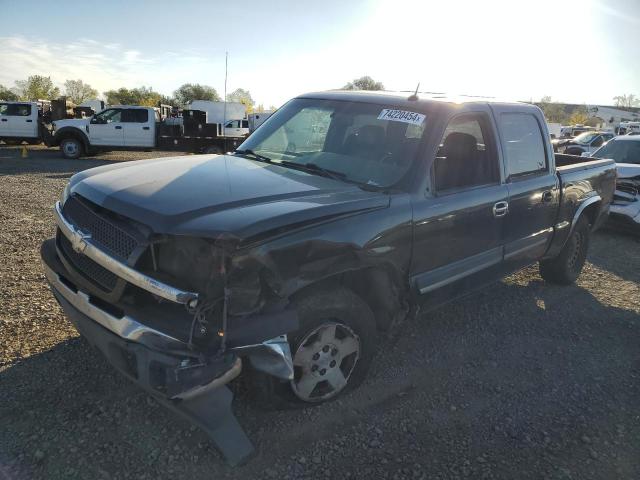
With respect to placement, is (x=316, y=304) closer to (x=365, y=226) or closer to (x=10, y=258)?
(x=365, y=226)

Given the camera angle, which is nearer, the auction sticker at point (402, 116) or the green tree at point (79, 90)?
the auction sticker at point (402, 116)

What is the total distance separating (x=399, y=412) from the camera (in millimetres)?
3080

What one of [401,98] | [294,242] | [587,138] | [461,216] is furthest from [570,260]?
[587,138]

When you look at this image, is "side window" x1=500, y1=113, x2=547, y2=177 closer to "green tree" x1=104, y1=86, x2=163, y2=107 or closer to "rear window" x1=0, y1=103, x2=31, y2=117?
"rear window" x1=0, y1=103, x2=31, y2=117

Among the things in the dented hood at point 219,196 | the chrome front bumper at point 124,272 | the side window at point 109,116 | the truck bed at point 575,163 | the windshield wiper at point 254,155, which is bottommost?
the chrome front bumper at point 124,272

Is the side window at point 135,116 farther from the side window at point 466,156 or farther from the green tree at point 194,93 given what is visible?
the green tree at point 194,93

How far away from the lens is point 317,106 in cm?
403

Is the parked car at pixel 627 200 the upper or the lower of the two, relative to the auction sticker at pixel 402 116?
lower

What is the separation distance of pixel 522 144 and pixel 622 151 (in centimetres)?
605

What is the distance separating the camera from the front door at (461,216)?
327cm

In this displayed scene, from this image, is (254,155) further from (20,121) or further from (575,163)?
(20,121)

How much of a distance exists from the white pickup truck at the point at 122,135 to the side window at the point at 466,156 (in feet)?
47.8

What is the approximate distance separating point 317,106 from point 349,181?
1.09 m

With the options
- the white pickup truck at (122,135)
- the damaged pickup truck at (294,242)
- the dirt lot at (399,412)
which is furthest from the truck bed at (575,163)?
the white pickup truck at (122,135)
